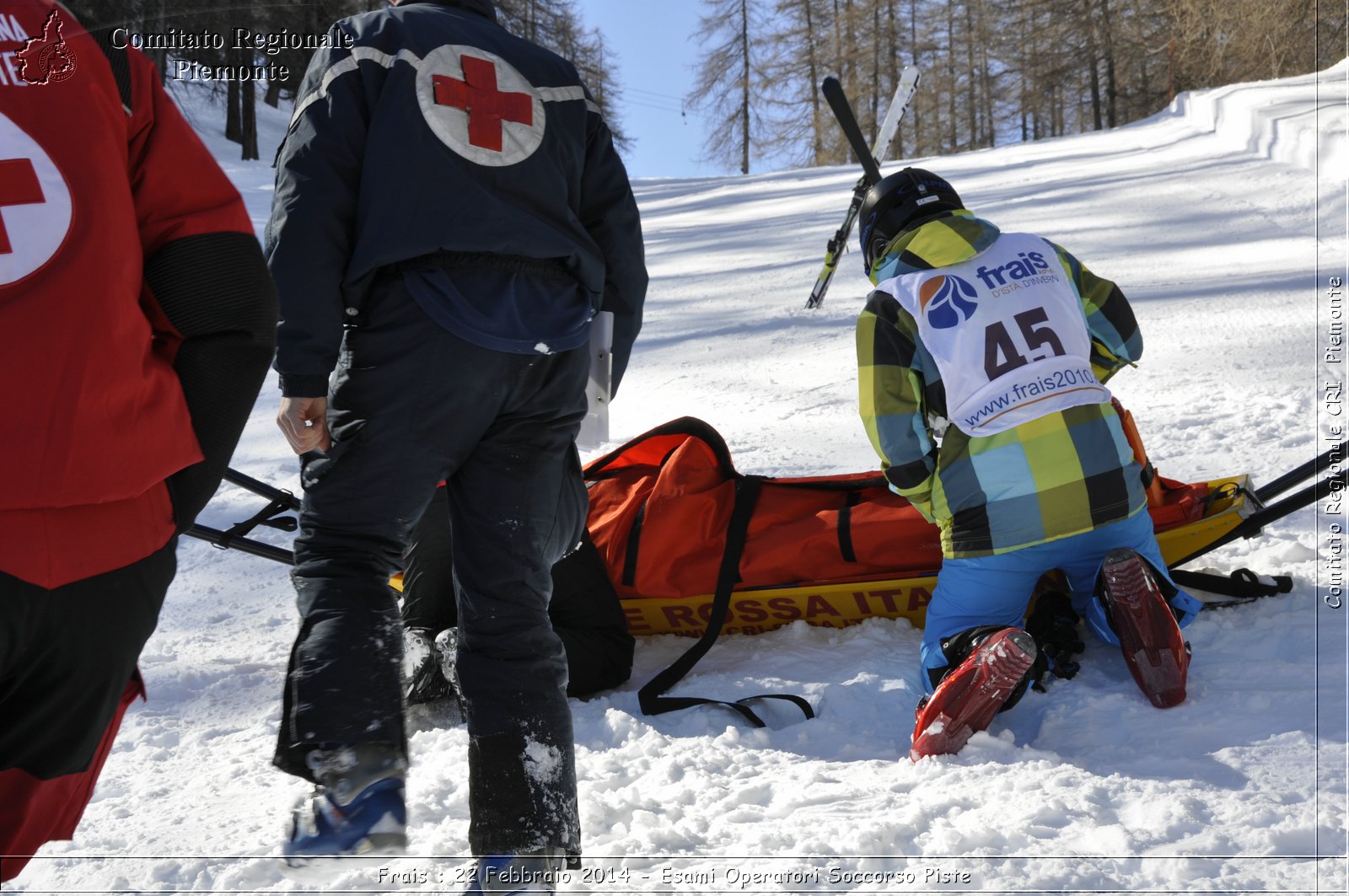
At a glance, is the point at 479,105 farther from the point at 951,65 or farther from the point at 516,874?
the point at 951,65

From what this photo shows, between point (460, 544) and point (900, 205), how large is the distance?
158 cm

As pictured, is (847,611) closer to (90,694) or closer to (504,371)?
(504,371)

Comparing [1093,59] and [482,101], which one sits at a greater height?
[1093,59]

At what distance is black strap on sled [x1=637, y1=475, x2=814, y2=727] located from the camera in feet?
8.11

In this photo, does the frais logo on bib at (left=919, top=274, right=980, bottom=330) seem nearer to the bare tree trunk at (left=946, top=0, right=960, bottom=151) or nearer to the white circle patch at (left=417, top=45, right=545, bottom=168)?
the white circle patch at (left=417, top=45, right=545, bottom=168)

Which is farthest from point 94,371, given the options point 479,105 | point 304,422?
point 479,105

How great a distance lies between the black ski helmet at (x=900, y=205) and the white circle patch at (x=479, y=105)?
1172 mm

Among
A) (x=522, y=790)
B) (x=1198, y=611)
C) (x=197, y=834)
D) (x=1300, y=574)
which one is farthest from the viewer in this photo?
(x=1300, y=574)

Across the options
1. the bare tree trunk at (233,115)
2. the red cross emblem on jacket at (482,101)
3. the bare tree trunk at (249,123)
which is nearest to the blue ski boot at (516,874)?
the red cross emblem on jacket at (482,101)

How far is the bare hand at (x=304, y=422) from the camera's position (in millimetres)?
1709

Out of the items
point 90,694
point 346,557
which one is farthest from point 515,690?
point 90,694

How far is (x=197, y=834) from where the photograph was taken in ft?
6.68

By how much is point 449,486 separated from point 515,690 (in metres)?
0.39

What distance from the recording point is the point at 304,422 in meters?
1.72
